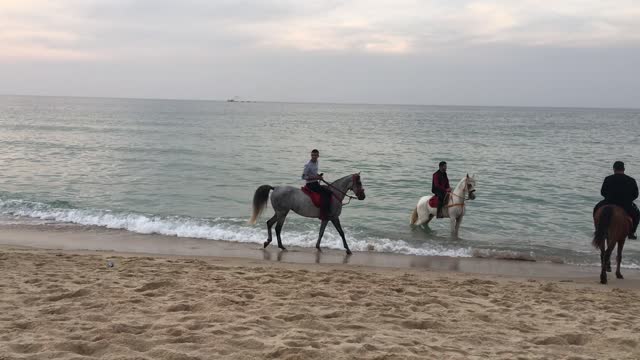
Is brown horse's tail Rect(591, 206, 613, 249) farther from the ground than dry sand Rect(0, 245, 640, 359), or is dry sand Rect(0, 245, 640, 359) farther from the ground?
brown horse's tail Rect(591, 206, 613, 249)

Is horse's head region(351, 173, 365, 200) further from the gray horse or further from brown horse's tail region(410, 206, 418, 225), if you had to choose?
brown horse's tail region(410, 206, 418, 225)

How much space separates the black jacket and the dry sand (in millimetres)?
1647

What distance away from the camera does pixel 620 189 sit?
990 centimetres

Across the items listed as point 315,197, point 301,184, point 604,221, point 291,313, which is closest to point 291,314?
point 291,313

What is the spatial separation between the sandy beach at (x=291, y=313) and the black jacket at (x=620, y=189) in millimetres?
1605

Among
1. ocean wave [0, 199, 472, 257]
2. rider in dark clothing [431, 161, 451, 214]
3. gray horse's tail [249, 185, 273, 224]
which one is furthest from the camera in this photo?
rider in dark clothing [431, 161, 451, 214]

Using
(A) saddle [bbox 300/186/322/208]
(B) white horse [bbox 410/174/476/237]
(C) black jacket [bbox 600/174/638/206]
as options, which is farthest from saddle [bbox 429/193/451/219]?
(C) black jacket [bbox 600/174/638/206]

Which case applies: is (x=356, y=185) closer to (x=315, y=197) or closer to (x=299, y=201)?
(x=315, y=197)

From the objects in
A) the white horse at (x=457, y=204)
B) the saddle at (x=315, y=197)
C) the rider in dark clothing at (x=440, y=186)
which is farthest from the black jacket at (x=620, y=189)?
the saddle at (x=315, y=197)

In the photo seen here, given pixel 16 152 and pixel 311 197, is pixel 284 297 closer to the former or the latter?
pixel 311 197

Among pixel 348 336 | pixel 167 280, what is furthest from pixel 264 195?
pixel 348 336

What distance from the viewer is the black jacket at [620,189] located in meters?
9.88

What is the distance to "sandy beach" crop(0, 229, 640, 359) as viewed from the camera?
18.3 ft

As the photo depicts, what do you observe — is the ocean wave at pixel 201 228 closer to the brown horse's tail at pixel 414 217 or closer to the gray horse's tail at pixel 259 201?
the gray horse's tail at pixel 259 201
